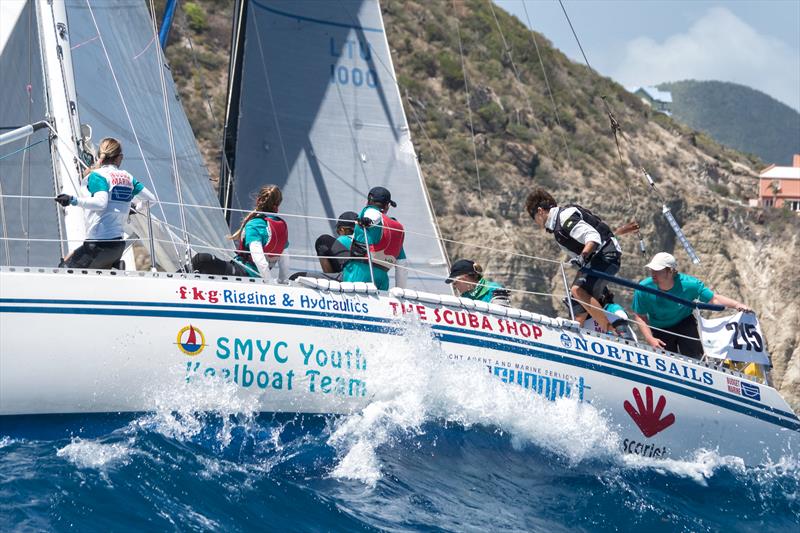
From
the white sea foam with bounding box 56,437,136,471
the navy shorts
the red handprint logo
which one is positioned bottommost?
the red handprint logo

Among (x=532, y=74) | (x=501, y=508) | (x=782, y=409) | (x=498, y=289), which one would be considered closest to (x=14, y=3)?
(x=498, y=289)

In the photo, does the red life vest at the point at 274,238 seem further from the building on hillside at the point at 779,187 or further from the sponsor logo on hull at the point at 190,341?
the building on hillside at the point at 779,187

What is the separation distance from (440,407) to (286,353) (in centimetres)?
105

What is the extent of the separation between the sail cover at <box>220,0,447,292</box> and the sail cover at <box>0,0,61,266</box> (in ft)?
7.71

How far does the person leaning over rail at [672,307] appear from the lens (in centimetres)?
771

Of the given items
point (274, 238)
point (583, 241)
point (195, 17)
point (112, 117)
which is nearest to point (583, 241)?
point (583, 241)

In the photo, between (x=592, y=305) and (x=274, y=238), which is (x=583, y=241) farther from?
(x=274, y=238)

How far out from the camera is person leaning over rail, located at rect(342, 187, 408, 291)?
23.5 ft

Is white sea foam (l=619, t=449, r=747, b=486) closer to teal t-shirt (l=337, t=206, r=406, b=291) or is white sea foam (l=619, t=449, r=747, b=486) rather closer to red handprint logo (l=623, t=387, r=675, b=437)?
red handprint logo (l=623, t=387, r=675, b=437)

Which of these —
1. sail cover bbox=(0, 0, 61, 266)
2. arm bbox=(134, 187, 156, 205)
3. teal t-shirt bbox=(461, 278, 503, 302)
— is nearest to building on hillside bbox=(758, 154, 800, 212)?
teal t-shirt bbox=(461, 278, 503, 302)

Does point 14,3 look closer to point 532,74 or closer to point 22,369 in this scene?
point 22,369

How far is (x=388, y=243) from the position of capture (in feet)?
24.2

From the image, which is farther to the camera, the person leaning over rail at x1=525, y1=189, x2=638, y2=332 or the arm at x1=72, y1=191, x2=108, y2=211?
the person leaning over rail at x1=525, y1=189, x2=638, y2=332

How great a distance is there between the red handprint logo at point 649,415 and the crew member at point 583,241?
62 centimetres
